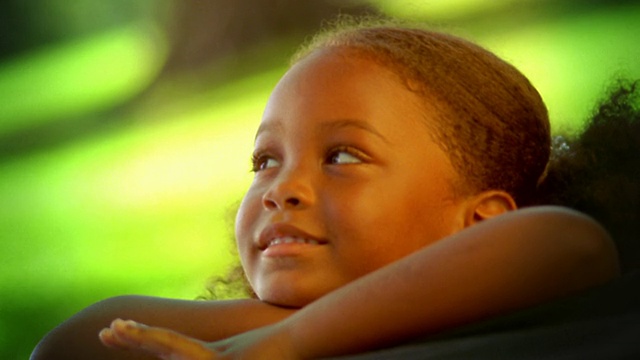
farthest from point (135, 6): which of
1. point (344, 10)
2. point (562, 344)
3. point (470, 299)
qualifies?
point (562, 344)

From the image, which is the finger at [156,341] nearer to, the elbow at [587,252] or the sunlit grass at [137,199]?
the elbow at [587,252]

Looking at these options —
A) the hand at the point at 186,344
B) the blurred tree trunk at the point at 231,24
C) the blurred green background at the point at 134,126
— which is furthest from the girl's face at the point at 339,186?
the blurred tree trunk at the point at 231,24

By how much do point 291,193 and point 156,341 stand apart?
0.25 m

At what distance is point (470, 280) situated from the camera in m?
0.75

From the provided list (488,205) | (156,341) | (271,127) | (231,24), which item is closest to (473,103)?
(488,205)

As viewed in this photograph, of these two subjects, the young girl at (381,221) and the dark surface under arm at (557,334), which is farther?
the young girl at (381,221)

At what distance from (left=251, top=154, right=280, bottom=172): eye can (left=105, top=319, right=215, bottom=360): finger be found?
1.03 feet

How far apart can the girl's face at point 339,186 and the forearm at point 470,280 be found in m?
0.18

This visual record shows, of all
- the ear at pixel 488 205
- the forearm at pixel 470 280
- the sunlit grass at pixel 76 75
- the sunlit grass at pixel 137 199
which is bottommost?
the forearm at pixel 470 280

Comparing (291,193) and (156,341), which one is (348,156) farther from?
(156,341)

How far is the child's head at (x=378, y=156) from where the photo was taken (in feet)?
3.22

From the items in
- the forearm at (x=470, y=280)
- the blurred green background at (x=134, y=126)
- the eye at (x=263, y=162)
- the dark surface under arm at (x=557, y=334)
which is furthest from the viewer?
the blurred green background at (x=134, y=126)

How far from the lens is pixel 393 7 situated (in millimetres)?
1885

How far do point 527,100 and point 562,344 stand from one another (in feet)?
1.77
